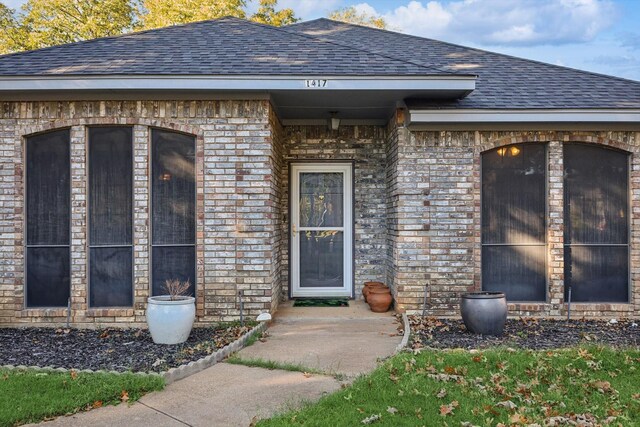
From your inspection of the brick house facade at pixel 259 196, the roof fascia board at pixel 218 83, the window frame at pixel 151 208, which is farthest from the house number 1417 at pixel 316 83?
the window frame at pixel 151 208

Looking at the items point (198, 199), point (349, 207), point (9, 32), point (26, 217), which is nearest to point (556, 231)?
point (349, 207)

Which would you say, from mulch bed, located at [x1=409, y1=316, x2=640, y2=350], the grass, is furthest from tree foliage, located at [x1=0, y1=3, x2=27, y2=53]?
mulch bed, located at [x1=409, y1=316, x2=640, y2=350]

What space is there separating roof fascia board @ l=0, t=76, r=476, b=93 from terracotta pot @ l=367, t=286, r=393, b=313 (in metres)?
2.95

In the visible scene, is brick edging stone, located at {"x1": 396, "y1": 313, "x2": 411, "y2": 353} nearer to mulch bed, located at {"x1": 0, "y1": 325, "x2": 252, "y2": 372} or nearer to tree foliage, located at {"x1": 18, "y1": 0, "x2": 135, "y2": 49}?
mulch bed, located at {"x1": 0, "y1": 325, "x2": 252, "y2": 372}

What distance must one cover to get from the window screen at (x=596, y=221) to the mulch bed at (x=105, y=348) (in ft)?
15.6

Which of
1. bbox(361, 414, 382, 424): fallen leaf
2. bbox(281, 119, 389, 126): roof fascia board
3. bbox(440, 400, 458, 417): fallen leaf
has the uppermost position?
bbox(281, 119, 389, 126): roof fascia board

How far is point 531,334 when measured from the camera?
601cm

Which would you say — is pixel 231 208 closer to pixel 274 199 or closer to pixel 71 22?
pixel 274 199

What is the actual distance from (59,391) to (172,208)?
3024 millimetres

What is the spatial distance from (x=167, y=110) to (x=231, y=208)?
5.01 feet

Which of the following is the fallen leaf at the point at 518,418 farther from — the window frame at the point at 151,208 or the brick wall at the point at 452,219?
the window frame at the point at 151,208

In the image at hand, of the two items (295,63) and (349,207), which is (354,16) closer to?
(349,207)

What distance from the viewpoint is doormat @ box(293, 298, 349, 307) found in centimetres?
774

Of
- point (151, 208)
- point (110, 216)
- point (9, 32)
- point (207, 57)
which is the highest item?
point (9, 32)
